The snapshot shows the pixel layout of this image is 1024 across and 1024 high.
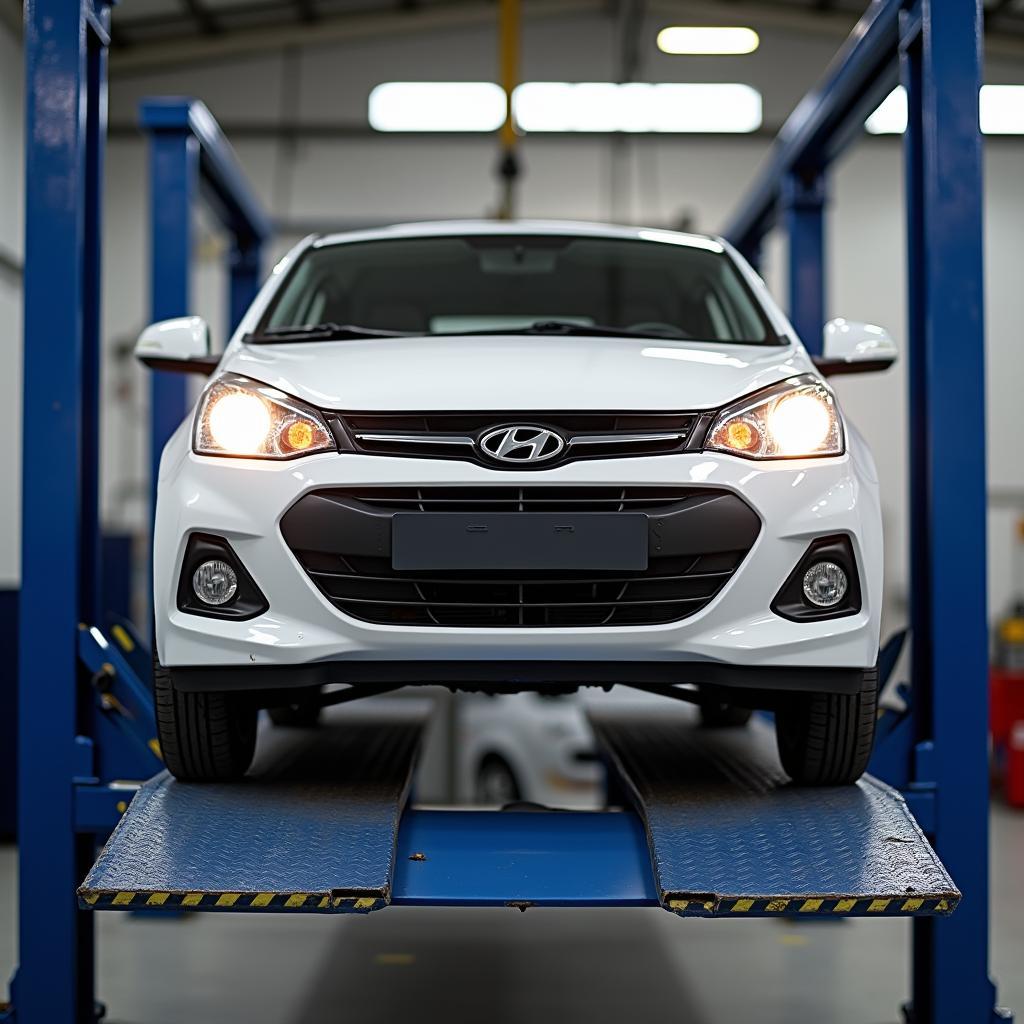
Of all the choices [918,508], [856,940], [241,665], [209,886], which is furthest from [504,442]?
[856,940]

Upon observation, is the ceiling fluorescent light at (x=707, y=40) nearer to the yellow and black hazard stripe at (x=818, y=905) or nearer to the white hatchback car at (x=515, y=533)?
the white hatchback car at (x=515, y=533)

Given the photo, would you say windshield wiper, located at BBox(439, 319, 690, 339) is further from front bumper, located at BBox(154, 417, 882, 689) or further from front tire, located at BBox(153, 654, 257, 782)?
front tire, located at BBox(153, 654, 257, 782)

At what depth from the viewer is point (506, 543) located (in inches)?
107

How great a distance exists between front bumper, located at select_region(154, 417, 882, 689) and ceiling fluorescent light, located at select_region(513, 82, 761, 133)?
38.2 ft

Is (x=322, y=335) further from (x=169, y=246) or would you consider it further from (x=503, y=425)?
(x=169, y=246)

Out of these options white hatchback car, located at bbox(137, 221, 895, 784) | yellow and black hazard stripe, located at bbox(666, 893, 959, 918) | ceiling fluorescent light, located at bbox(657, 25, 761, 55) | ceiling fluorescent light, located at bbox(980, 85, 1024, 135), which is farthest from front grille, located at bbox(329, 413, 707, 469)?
ceiling fluorescent light, located at bbox(980, 85, 1024, 135)

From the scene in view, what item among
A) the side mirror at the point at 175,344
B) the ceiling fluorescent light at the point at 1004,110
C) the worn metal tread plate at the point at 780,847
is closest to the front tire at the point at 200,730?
the side mirror at the point at 175,344

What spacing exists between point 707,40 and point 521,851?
39.3ft

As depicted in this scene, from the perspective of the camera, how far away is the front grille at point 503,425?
2.78m

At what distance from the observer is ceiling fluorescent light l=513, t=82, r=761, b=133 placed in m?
13.7

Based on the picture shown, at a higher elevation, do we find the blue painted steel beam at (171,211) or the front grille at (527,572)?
the blue painted steel beam at (171,211)

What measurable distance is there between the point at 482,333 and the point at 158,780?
1.39 metres

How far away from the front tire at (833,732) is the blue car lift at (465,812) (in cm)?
7

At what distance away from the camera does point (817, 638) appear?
9.07 ft
